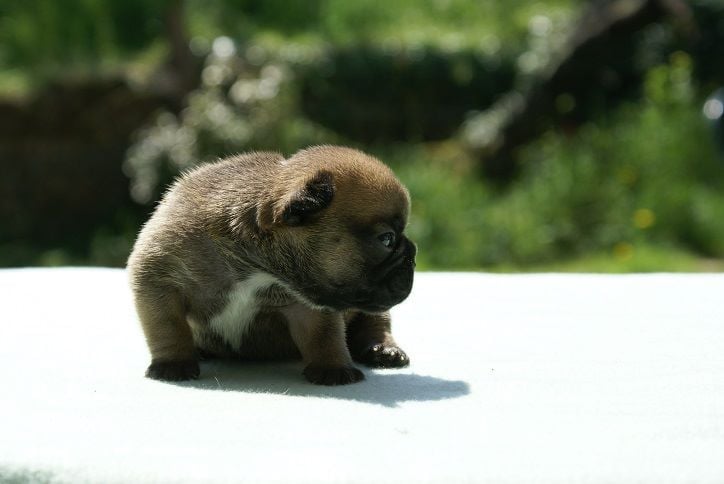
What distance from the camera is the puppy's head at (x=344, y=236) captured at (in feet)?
9.57

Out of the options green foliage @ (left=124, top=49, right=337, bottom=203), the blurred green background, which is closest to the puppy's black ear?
the blurred green background

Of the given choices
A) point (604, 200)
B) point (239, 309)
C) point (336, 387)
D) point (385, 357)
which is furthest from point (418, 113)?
point (336, 387)

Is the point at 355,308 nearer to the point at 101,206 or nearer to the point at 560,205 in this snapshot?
the point at 560,205

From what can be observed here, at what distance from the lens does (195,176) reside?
338 cm

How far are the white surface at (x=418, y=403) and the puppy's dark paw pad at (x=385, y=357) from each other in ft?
0.29

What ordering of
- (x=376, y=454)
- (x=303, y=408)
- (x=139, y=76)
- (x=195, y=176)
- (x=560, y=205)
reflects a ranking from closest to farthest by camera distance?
(x=376, y=454) < (x=303, y=408) < (x=195, y=176) < (x=560, y=205) < (x=139, y=76)

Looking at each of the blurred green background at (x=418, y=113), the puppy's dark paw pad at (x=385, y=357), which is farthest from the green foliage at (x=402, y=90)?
the puppy's dark paw pad at (x=385, y=357)

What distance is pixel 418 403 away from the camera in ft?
8.79

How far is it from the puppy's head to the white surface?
32cm

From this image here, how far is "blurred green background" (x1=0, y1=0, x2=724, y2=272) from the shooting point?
32.7 feet

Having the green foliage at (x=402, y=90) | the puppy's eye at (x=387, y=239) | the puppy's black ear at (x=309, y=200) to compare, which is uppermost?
the green foliage at (x=402, y=90)

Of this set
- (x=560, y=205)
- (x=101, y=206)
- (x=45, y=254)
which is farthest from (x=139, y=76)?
(x=560, y=205)

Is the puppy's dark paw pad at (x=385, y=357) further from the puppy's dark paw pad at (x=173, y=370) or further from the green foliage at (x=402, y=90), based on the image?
the green foliage at (x=402, y=90)

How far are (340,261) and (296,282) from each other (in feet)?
0.57
